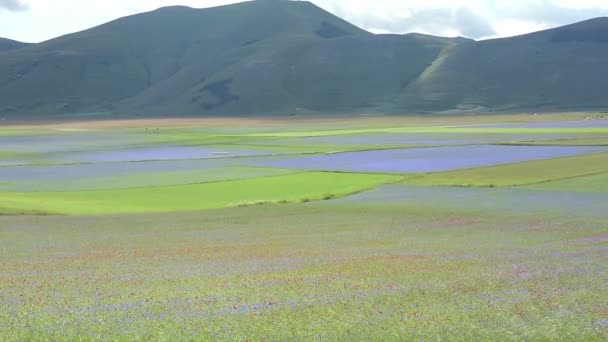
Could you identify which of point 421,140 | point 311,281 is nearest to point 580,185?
point 311,281

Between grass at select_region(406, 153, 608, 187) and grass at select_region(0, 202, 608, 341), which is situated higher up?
grass at select_region(0, 202, 608, 341)

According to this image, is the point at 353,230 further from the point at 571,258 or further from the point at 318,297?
the point at 318,297

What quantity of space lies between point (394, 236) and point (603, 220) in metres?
9.29

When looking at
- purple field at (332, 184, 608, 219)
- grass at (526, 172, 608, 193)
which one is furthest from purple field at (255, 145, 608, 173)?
purple field at (332, 184, 608, 219)

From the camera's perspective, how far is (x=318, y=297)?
20.4 meters

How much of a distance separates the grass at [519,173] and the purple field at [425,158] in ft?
14.1

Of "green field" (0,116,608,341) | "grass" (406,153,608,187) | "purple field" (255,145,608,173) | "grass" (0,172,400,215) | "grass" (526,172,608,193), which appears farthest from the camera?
"purple field" (255,145,608,173)

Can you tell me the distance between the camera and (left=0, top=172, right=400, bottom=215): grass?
52.0 m

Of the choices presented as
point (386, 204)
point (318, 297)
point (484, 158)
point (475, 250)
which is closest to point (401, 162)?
point (484, 158)

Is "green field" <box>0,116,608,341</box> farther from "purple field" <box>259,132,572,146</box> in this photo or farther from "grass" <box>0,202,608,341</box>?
"purple field" <box>259,132,572,146</box>

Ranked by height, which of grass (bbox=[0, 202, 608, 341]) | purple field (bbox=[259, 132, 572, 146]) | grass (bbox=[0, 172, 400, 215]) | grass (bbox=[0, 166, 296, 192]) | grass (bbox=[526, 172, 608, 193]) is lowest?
grass (bbox=[0, 172, 400, 215])

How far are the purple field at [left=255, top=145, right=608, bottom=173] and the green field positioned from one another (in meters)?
5.66

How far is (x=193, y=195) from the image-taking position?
189ft

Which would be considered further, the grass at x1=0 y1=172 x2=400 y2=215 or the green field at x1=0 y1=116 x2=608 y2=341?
the grass at x1=0 y1=172 x2=400 y2=215
